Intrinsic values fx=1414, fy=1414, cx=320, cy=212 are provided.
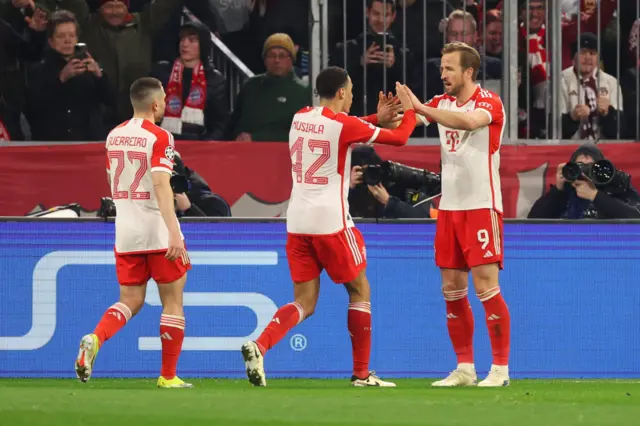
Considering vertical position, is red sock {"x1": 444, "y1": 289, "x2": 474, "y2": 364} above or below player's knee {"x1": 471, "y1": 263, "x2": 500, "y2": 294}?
below

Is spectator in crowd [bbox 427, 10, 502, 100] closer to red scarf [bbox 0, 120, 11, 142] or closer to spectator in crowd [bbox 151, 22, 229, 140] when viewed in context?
spectator in crowd [bbox 151, 22, 229, 140]

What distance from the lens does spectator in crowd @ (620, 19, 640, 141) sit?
1251 centimetres

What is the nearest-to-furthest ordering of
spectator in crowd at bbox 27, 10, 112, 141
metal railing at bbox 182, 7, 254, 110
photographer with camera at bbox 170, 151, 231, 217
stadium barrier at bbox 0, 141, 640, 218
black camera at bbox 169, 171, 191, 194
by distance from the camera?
black camera at bbox 169, 171, 191, 194, photographer with camera at bbox 170, 151, 231, 217, stadium barrier at bbox 0, 141, 640, 218, spectator in crowd at bbox 27, 10, 112, 141, metal railing at bbox 182, 7, 254, 110

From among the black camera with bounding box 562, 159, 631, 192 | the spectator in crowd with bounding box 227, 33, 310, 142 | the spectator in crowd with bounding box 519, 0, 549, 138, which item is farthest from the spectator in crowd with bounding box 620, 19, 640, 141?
the spectator in crowd with bounding box 227, 33, 310, 142

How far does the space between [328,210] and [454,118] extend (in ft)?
3.15

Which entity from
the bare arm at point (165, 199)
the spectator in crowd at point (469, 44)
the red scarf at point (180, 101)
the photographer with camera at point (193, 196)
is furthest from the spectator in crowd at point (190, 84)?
the bare arm at point (165, 199)

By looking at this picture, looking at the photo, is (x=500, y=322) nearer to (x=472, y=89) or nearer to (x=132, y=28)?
(x=472, y=89)

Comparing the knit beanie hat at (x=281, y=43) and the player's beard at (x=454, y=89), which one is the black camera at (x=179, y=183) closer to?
the knit beanie hat at (x=281, y=43)

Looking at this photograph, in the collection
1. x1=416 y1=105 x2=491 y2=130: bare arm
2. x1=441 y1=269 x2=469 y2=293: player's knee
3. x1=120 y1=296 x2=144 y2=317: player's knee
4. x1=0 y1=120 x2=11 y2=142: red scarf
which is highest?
x1=0 y1=120 x2=11 y2=142: red scarf

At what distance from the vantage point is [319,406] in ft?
22.7

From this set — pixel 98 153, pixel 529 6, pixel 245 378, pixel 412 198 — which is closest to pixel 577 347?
pixel 412 198

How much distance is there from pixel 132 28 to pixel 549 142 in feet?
12.4

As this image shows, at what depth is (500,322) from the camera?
8.74m

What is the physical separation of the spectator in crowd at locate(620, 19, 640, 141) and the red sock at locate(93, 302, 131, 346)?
18.4 ft
